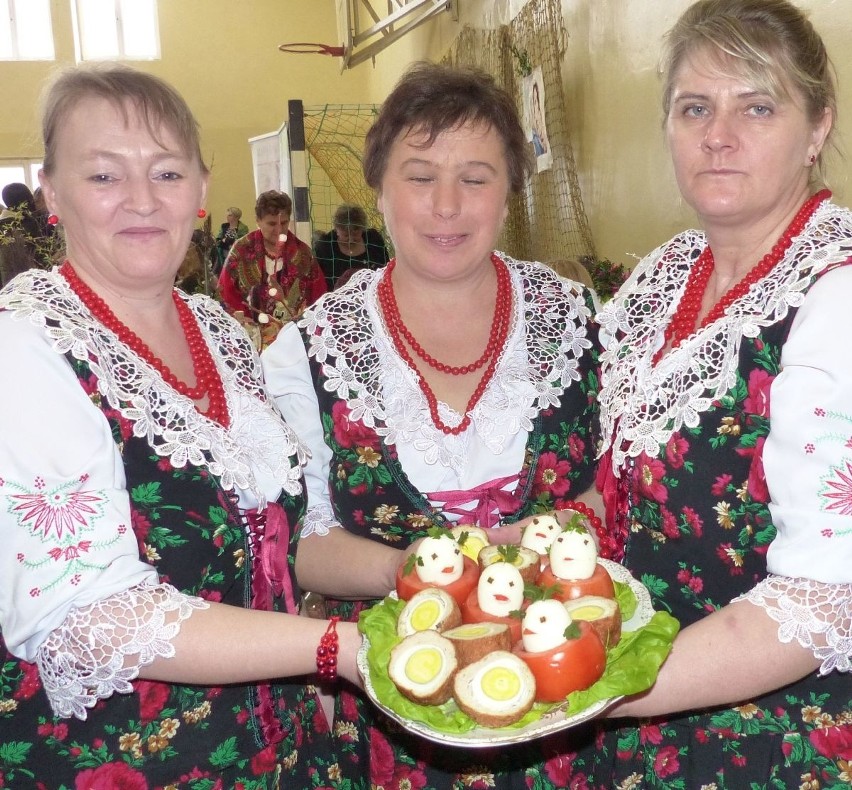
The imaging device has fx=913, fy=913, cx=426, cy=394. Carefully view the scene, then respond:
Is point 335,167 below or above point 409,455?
above

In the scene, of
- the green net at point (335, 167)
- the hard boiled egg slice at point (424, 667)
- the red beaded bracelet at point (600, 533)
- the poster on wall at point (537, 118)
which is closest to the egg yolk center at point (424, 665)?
the hard boiled egg slice at point (424, 667)

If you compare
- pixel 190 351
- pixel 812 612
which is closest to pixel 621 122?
pixel 190 351

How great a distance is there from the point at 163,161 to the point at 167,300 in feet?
0.86

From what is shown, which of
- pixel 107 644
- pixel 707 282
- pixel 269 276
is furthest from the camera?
pixel 269 276

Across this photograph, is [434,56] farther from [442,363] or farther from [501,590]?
[501,590]

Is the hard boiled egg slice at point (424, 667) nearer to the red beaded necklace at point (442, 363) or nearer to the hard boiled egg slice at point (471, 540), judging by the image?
the hard boiled egg slice at point (471, 540)

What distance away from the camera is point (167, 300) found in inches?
67.8

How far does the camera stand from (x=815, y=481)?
1215 mm

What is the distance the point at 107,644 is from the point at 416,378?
0.87m

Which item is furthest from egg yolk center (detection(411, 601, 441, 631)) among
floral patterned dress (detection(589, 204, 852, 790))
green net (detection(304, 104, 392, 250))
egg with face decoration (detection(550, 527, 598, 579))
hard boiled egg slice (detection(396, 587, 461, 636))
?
green net (detection(304, 104, 392, 250))

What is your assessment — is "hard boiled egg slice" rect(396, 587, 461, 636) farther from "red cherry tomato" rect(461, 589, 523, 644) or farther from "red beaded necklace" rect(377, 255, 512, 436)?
"red beaded necklace" rect(377, 255, 512, 436)

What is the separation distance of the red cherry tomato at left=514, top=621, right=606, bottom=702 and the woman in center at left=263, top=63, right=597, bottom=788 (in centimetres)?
58

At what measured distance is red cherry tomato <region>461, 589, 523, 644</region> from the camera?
1.32 metres

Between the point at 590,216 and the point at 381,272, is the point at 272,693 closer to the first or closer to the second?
the point at 381,272
